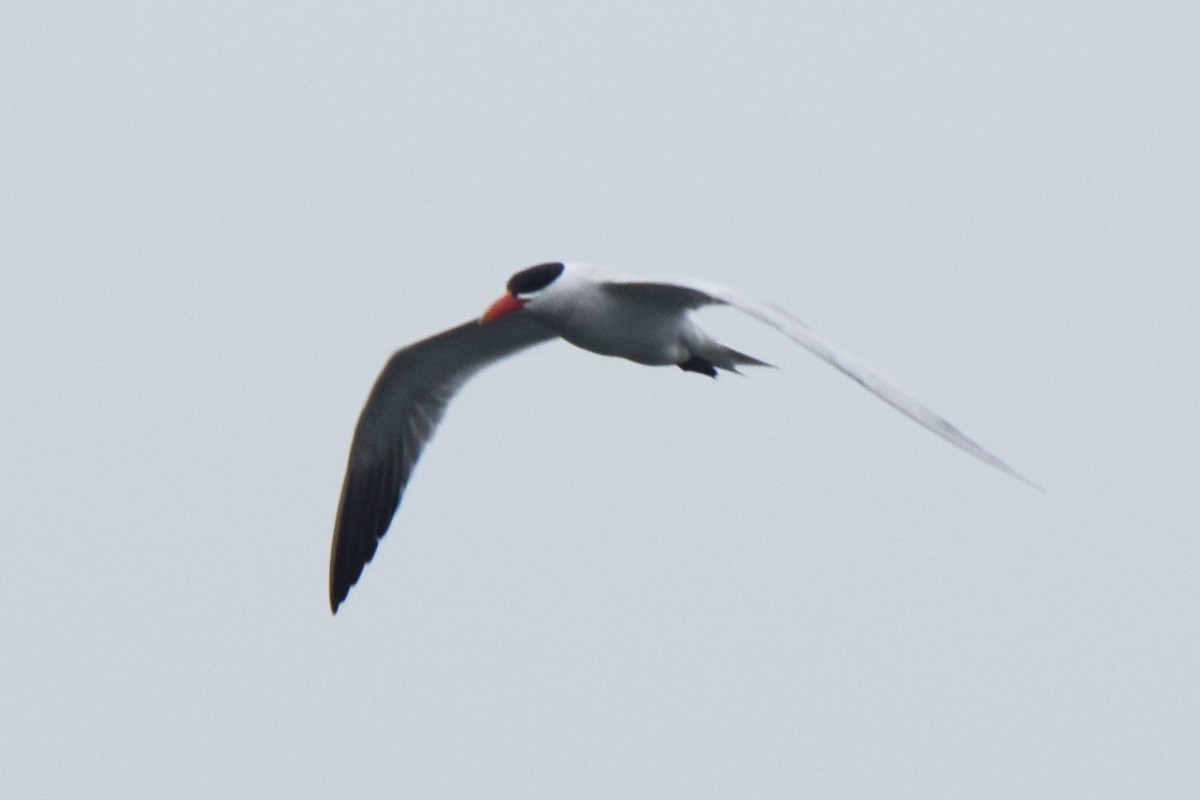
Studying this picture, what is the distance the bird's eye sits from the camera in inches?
375

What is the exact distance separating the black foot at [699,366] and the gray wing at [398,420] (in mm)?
1234

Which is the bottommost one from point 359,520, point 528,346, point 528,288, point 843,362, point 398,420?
point 359,520

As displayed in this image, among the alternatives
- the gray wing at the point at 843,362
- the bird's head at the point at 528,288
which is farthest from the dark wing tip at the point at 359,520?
the gray wing at the point at 843,362

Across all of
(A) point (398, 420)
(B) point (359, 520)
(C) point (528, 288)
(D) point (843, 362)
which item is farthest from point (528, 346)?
(D) point (843, 362)

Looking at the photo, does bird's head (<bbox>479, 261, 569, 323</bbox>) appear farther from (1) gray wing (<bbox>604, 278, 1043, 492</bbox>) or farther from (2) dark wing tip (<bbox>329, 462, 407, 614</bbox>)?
(2) dark wing tip (<bbox>329, 462, 407, 614</bbox>)

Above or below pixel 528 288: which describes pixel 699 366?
below

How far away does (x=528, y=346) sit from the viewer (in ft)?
37.4

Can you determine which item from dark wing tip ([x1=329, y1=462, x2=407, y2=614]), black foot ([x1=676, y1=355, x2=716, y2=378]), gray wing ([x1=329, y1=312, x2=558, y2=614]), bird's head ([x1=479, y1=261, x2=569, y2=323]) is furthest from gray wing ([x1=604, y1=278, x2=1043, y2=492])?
dark wing tip ([x1=329, y1=462, x2=407, y2=614])

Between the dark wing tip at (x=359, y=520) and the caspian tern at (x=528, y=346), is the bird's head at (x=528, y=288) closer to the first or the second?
the caspian tern at (x=528, y=346)

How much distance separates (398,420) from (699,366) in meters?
2.30

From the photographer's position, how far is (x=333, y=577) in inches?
463

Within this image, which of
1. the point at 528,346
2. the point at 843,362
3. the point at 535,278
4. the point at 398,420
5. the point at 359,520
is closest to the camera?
the point at 843,362

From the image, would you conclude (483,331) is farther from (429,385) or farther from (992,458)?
(992,458)

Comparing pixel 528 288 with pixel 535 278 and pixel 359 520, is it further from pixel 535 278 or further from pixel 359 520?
pixel 359 520
